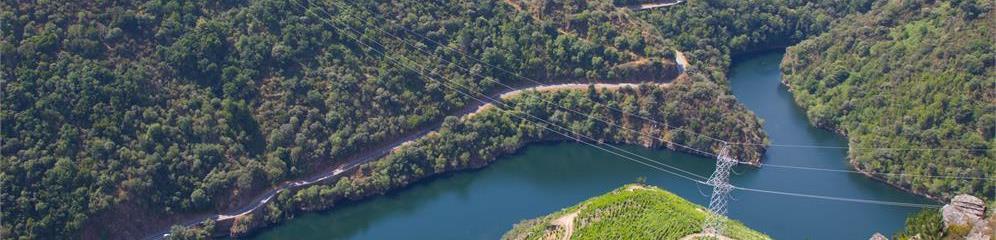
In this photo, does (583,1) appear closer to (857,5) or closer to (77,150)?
(857,5)

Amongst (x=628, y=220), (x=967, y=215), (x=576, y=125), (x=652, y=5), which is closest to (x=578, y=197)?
(x=576, y=125)

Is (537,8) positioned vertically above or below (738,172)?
above

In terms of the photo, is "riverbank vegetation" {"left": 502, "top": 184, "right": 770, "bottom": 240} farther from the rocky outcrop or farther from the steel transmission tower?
the rocky outcrop

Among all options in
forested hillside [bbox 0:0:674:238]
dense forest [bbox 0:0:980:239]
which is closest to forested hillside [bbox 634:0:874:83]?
A: dense forest [bbox 0:0:980:239]

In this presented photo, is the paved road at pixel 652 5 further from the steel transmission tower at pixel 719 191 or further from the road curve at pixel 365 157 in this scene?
the steel transmission tower at pixel 719 191

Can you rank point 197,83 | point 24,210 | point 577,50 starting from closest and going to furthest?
1. point 24,210
2. point 197,83
3. point 577,50

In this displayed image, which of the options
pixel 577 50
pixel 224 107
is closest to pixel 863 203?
pixel 577 50

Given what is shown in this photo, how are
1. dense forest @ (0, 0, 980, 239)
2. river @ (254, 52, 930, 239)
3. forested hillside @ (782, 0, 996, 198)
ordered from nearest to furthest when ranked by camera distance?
dense forest @ (0, 0, 980, 239), river @ (254, 52, 930, 239), forested hillside @ (782, 0, 996, 198)
